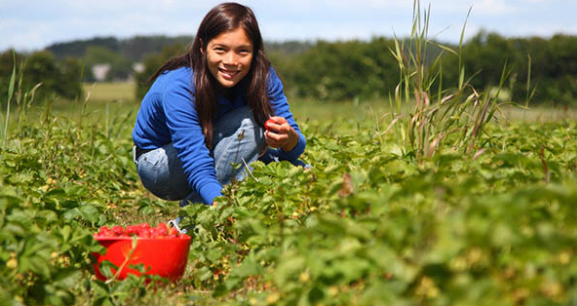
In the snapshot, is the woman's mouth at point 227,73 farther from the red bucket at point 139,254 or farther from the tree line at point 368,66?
the tree line at point 368,66

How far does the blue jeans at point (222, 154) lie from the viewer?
9.29ft

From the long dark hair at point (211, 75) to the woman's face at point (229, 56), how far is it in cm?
3

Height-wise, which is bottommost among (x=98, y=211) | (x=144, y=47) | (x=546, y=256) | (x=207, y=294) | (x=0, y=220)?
(x=144, y=47)

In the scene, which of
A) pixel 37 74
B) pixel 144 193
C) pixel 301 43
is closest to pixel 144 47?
pixel 301 43

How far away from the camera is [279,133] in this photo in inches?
105

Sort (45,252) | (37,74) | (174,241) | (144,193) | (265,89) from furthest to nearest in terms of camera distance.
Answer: (37,74), (144,193), (265,89), (174,241), (45,252)

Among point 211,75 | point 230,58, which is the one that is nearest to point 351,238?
point 230,58

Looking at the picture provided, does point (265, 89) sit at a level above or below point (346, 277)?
above

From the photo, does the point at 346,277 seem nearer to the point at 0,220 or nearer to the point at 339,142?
the point at 0,220

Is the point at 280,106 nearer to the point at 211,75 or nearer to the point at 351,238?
the point at 211,75

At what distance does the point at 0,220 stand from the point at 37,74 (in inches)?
1057

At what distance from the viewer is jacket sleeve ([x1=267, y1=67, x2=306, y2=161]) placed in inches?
114

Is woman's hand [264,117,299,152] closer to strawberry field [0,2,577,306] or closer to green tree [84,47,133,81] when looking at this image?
strawberry field [0,2,577,306]

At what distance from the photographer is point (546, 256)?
1194 millimetres
